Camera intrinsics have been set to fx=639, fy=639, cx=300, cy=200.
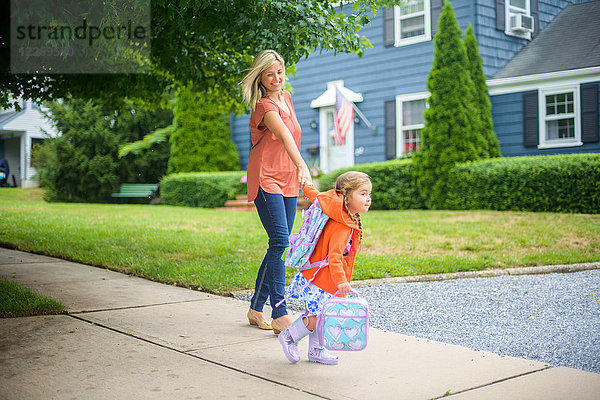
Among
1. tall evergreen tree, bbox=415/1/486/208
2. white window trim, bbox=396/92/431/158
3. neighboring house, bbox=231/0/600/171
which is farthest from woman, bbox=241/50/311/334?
white window trim, bbox=396/92/431/158

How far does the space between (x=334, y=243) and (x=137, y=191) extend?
1872 cm

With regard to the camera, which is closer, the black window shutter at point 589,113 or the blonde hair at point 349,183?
the blonde hair at point 349,183

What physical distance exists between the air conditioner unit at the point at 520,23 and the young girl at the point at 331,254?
14060 mm

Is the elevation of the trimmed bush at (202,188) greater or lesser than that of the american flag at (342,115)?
lesser

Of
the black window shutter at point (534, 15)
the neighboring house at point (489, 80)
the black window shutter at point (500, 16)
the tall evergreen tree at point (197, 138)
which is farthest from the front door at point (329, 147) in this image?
the black window shutter at point (534, 15)

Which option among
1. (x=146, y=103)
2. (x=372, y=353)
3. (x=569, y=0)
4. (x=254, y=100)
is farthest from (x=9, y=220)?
(x=569, y=0)

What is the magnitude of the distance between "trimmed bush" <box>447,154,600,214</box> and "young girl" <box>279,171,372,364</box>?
9.62 meters

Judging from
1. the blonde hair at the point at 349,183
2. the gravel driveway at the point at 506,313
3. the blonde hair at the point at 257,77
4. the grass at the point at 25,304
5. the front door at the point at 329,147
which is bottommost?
the gravel driveway at the point at 506,313

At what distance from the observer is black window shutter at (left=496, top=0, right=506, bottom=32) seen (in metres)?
15.7

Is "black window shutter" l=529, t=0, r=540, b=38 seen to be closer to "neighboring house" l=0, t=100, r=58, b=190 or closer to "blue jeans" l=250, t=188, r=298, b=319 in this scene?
"blue jeans" l=250, t=188, r=298, b=319

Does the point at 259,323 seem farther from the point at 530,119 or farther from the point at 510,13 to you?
the point at 510,13

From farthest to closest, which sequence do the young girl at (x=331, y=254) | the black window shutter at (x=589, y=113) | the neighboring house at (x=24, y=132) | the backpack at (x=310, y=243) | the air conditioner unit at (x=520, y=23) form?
the neighboring house at (x=24, y=132), the air conditioner unit at (x=520, y=23), the black window shutter at (x=589, y=113), the backpack at (x=310, y=243), the young girl at (x=331, y=254)

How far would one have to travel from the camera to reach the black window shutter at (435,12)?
1568 cm

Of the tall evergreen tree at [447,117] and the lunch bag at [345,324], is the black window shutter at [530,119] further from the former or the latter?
the lunch bag at [345,324]
